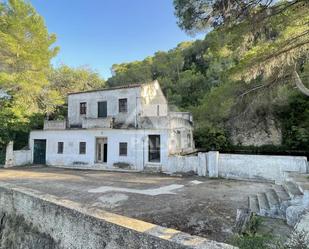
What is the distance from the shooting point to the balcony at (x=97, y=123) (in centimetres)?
1856

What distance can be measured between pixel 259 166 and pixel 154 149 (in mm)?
7178

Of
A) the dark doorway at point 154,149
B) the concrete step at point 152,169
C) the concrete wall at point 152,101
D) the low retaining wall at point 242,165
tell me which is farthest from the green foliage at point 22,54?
the low retaining wall at point 242,165

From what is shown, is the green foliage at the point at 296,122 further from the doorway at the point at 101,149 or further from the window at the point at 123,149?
the doorway at the point at 101,149

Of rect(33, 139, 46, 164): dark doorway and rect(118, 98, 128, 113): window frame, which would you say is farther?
rect(33, 139, 46, 164): dark doorway

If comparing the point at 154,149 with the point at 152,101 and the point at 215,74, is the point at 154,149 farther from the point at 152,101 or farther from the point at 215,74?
the point at 215,74

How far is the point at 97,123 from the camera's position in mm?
18938

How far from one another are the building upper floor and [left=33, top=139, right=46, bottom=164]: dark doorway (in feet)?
5.02

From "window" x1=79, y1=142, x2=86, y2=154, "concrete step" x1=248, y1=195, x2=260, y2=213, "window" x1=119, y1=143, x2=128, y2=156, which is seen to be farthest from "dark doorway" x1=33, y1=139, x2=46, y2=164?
"concrete step" x1=248, y1=195, x2=260, y2=213

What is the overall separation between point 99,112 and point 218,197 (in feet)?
44.7

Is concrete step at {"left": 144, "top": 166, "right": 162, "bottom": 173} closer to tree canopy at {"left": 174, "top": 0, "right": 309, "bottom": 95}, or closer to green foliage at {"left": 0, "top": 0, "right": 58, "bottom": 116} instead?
tree canopy at {"left": 174, "top": 0, "right": 309, "bottom": 95}

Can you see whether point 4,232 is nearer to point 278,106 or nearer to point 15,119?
point 15,119

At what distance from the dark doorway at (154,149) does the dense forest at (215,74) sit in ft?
14.6

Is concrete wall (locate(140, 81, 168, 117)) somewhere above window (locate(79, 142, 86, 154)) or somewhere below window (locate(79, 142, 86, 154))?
above

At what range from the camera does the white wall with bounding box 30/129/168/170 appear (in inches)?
674
